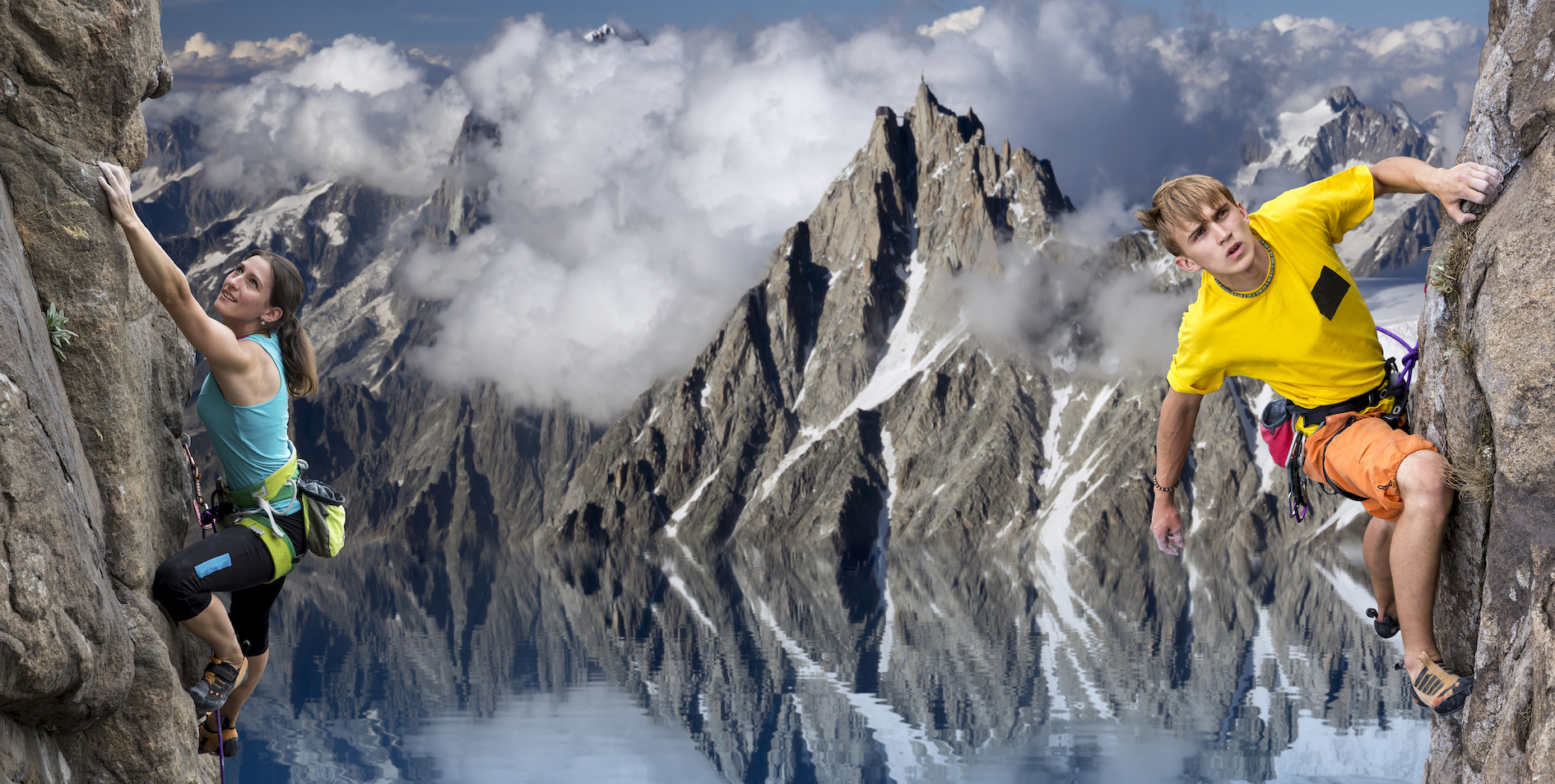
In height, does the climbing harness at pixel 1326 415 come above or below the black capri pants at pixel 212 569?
above

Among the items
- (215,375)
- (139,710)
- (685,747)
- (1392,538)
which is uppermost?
(215,375)

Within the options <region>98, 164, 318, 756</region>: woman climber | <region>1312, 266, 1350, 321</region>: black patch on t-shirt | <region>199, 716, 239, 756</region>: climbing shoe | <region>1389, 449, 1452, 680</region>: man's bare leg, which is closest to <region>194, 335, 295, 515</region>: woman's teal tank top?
<region>98, 164, 318, 756</region>: woman climber

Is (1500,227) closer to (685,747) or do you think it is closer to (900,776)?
(900,776)

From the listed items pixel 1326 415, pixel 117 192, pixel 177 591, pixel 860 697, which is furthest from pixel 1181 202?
pixel 860 697

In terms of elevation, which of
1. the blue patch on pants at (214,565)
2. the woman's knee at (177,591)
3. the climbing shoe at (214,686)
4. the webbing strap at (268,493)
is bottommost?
the climbing shoe at (214,686)

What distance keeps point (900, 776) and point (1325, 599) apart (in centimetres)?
10493

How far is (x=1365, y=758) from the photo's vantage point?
61.6 metres

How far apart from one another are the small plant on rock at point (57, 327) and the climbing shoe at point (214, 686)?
275 centimetres

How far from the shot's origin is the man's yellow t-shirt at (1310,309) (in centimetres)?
690

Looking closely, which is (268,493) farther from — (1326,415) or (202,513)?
(1326,415)

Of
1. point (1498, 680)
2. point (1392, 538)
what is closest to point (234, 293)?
point (1392, 538)

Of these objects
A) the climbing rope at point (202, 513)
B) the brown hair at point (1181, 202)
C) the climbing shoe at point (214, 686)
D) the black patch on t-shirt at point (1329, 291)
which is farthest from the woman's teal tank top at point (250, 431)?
the black patch on t-shirt at point (1329, 291)

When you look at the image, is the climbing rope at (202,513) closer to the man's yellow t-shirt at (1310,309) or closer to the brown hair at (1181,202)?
the brown hair at (1181,202)

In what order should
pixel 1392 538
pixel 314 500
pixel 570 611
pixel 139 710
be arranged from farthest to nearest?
1. pixel 570 611
2. pixel 314 500
3. pixel 139 710
4. pixel 1392 538
